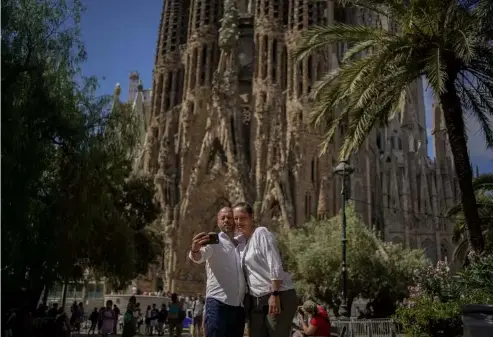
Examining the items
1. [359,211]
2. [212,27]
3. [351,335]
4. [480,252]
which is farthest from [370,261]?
[212,27]

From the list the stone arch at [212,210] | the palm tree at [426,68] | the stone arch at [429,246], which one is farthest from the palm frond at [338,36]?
the stone arch at [429,246]

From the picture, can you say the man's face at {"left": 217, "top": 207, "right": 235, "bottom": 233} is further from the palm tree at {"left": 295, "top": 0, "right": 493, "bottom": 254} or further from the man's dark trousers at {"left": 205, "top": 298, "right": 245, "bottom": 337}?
the palm tree at {"left": 295, "top": 0, "right": 493, "bottom": 254}

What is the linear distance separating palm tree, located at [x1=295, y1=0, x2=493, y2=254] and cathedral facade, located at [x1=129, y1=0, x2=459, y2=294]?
52.2 ft

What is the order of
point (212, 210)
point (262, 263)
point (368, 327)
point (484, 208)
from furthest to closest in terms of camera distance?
point (212, 210)
point (484, 208)
point (368, 327)
point (262, 263)

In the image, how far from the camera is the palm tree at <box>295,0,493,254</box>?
9.73 metres

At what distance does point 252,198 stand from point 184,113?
28.4 ft

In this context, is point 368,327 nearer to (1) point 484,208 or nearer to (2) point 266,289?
(1) point 484,208

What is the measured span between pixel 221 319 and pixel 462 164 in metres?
7.47

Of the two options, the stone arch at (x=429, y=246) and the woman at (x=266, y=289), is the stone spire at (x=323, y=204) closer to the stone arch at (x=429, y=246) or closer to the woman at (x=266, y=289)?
the stone arch at (x=429, y=246)

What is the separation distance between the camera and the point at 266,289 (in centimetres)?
417

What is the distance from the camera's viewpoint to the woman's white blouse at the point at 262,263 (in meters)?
4.13

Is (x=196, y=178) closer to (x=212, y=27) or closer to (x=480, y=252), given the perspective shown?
(x=212, y=27)

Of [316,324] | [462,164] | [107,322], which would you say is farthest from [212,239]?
[107,322]

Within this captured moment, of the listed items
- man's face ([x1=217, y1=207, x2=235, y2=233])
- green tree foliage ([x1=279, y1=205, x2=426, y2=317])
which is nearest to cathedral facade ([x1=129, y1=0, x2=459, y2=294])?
green tree foliage ([x1=279, y1=205, x2=426, y2=317])
